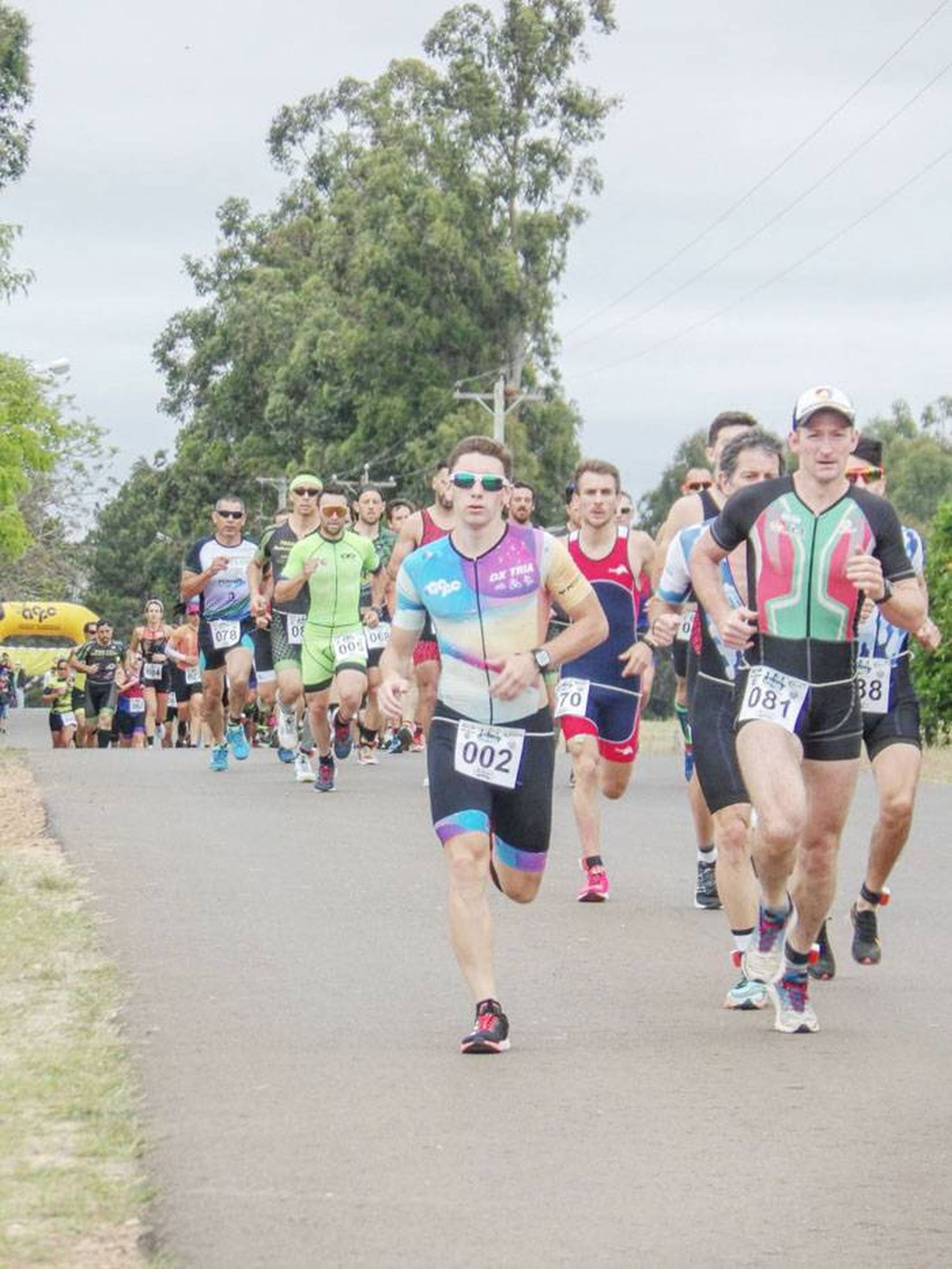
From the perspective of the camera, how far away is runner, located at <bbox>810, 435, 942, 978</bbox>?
9977 millimetres

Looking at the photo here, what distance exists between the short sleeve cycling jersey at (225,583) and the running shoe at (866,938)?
1055 cm

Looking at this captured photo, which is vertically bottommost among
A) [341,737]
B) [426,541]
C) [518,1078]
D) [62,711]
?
[62,711]

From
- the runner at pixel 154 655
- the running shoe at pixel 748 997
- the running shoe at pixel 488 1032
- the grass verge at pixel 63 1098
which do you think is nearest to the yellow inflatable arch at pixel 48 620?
the runner at pixel 154 655

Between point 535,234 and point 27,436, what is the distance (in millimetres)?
26044

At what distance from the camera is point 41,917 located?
36.2 ft

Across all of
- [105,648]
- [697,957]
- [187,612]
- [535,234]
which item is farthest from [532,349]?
[697,957]

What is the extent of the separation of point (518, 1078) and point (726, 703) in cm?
261

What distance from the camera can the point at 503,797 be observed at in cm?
874

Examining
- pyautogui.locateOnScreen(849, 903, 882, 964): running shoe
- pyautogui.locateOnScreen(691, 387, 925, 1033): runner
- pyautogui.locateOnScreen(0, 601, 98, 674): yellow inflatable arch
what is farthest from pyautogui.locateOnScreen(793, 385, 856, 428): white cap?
pyautogui.locateOnScreen(0, 601, 98, 674): yellow inflatable arch

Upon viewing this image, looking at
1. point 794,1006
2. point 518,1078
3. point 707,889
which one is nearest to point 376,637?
point 707,889

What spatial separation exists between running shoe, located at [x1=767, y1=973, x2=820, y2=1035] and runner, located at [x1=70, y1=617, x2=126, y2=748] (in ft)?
83.3

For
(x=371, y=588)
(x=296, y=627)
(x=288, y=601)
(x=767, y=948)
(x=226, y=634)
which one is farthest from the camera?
(x=226, y=634)

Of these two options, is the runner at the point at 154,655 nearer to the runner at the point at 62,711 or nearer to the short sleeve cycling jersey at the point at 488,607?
the runner at the point at 62,711

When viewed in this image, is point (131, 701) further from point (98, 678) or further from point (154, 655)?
point (154, 655)
